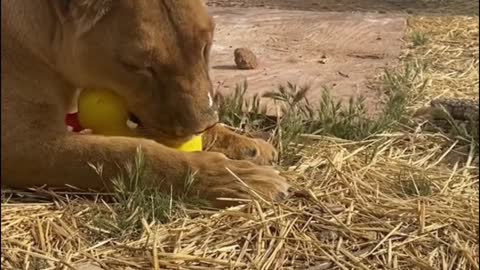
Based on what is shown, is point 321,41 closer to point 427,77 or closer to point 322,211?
point 427,77

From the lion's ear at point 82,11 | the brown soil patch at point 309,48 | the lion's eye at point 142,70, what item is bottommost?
the brown soil patch at point 309,48

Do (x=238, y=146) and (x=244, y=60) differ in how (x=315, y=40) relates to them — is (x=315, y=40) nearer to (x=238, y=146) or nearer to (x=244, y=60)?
(x=244, y=60)

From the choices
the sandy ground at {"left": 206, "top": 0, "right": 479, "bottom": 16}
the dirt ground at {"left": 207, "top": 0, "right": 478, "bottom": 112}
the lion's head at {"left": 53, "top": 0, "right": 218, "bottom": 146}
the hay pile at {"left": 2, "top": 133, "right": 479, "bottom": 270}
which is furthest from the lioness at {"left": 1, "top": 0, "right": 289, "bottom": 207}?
the sandy ground at {"left": 206, "top": 0, "right": 479, "bottom": 16}

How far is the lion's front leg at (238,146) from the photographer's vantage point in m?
2.87

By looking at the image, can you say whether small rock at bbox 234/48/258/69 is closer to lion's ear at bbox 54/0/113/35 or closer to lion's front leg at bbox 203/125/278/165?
lion's front leg at bbox 203/125/278/165

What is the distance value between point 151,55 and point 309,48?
1959 millimetres

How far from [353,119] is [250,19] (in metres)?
1.90

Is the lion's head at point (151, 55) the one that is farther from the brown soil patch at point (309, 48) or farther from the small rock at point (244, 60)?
the small rock at point (244, 60)

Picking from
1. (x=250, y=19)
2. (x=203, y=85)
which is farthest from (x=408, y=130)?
(x=250, y=19)

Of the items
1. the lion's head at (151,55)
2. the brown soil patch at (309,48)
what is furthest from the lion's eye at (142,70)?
the brown soil patch at (309,48)

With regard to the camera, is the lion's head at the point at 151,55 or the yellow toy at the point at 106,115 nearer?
the lion's head at the point at 151,55

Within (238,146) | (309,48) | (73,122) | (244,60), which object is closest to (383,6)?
(309,48)

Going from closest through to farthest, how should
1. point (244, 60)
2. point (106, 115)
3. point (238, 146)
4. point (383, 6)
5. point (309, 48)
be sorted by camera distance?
point (106, 115)
point (238, 146)
point (244, 60)
point (309, 48)
point (383, 6)

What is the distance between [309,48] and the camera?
14.8 feet
